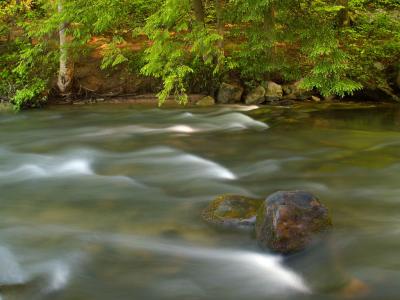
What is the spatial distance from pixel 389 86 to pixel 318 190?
721 cm

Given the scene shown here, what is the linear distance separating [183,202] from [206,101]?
6831mm

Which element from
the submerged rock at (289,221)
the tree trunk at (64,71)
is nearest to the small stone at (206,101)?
the tree trunk at (64,71)

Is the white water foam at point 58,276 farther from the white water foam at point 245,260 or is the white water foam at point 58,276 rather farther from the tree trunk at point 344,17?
the tree trunk at point 344,17

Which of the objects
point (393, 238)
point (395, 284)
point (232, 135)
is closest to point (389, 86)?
point (232, 135)

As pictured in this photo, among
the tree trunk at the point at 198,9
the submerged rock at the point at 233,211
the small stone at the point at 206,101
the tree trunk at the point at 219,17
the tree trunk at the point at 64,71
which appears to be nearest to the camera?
the submerged rock at the point at 233,211

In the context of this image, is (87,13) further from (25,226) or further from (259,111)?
(25,226)

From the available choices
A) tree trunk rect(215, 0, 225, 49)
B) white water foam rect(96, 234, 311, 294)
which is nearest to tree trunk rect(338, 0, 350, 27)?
tree trunk rect(215, 0, 225, 49)

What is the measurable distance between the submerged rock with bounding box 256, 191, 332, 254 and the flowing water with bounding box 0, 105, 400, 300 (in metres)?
0.12

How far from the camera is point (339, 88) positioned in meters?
8.34

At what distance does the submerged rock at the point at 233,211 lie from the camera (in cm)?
451

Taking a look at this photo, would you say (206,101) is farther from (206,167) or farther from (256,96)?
(206,167)

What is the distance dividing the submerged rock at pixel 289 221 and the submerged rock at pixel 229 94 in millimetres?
8036

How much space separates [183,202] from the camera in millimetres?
5398

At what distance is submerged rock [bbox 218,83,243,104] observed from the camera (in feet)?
39.3
